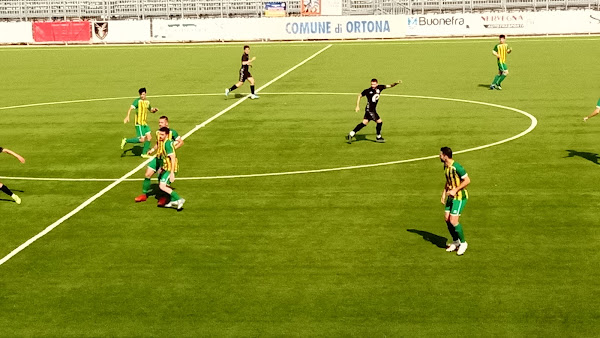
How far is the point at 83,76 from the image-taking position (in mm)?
52719

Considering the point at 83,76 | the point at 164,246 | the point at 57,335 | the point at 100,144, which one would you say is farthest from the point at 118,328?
the point at 83,76

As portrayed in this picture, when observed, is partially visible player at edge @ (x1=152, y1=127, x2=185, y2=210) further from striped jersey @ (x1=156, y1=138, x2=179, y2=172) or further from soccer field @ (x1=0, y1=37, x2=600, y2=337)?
soccer field @ (x1=0, y1=37, x2=600, y2=337)

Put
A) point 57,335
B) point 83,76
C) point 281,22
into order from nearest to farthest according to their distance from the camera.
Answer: point 57,335 → point 83,76 → point 281,22

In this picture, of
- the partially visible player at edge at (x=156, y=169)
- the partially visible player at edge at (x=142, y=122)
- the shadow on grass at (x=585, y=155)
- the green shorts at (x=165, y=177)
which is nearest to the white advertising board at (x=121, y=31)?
the partially visible player at edge at (x=142, y=122)

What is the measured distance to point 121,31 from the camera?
80500 mm

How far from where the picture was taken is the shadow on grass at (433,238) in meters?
18.6

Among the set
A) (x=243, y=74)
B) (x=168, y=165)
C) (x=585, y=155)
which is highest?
(x=243, y=74)

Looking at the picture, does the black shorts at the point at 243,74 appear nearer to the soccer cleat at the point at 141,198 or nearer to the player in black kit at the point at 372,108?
the player in black kit at the point at 372,108

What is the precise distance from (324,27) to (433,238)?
2387 inches

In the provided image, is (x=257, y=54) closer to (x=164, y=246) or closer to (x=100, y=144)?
(x=100, y=144)

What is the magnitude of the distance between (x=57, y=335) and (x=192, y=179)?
1082 cm

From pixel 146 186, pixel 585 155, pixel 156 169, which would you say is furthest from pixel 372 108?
pixel 146 186

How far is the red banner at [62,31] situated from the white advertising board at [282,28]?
6254 mm

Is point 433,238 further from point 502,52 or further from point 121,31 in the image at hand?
point 121,31
